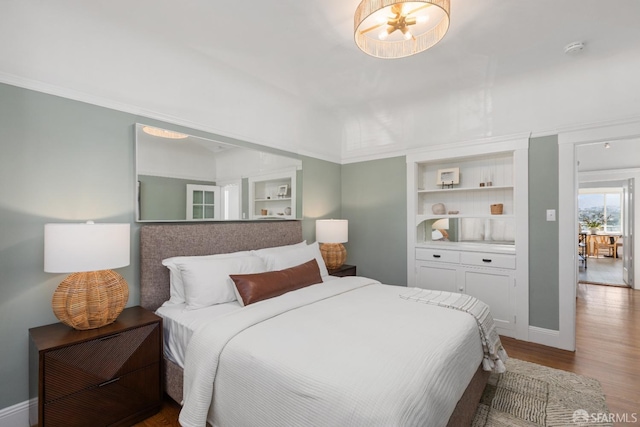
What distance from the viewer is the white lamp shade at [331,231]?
12.1ft

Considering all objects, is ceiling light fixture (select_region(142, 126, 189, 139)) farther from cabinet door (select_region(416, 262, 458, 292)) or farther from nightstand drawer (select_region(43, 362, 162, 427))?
cabinet door (select_region(416, 262, 458, 292))

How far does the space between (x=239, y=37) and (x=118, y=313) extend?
2.20 metres

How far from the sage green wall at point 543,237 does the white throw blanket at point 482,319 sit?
4.04ft

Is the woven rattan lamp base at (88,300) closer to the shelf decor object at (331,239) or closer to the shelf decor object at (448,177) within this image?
the shelf decor object at (331,239)

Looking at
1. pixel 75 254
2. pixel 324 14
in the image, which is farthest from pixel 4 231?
pixel 324 14

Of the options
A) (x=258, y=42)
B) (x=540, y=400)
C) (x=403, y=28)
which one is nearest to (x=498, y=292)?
(x=540, y=400)

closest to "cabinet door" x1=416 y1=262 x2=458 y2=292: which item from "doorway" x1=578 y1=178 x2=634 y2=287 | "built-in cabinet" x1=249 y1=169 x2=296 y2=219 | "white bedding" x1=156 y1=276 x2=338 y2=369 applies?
"built-in cabinet" x1=249 y1=169 x2=296 y2=219

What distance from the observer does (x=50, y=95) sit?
77.9 inches

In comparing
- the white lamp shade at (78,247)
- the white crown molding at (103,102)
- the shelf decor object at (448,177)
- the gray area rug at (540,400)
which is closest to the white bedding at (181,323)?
the white lamp shade at (78,247)

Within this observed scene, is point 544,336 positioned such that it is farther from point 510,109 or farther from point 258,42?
point 258,42

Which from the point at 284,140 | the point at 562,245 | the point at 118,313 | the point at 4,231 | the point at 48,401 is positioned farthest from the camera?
the point at 284,140

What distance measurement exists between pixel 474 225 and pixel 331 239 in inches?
71.2

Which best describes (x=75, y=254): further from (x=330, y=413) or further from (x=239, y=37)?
(x=239, y=37)

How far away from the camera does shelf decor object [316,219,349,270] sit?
370 cm
